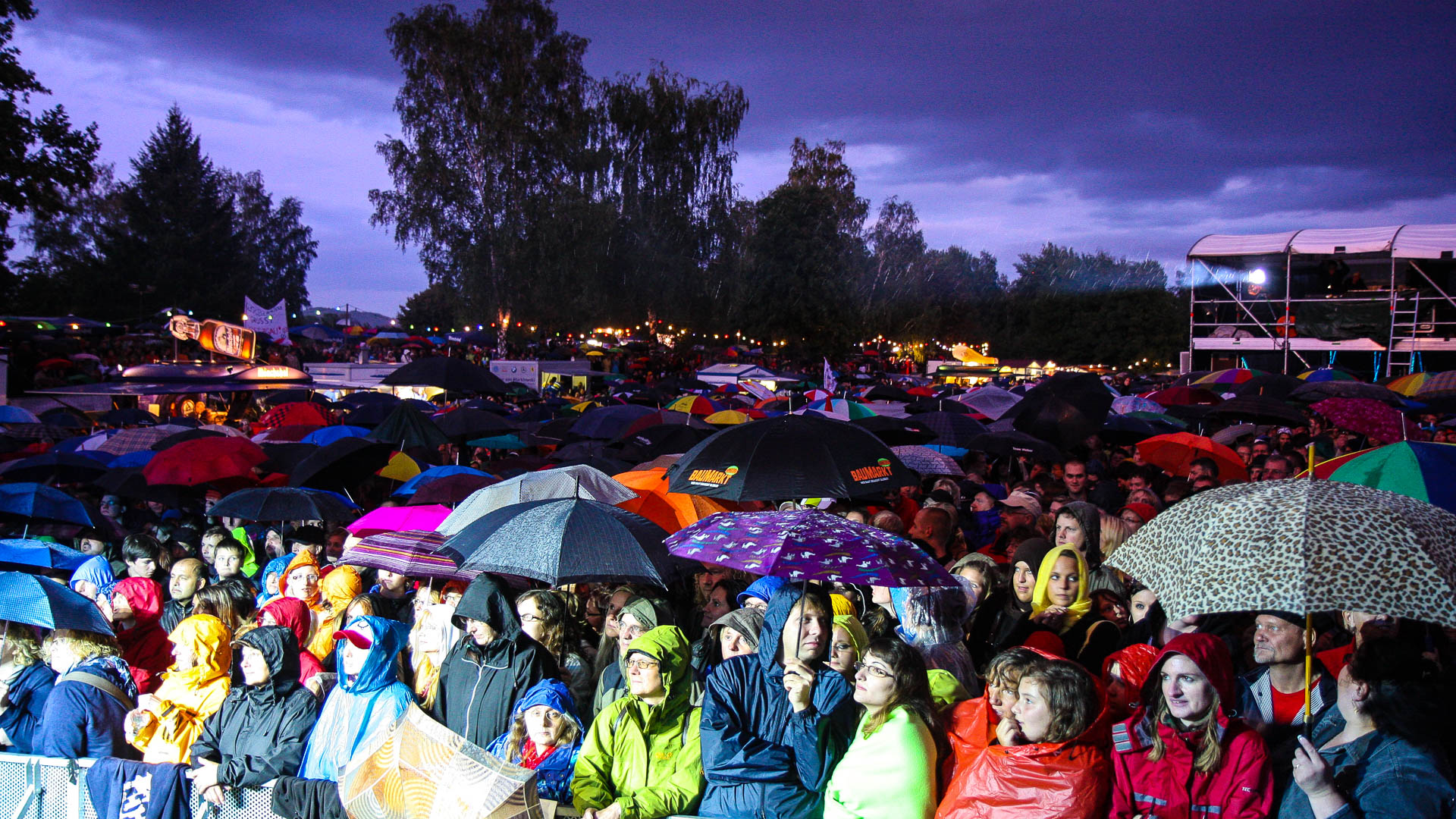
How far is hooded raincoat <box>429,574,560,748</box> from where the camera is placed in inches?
157

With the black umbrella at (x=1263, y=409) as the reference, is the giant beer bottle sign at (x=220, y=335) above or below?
above

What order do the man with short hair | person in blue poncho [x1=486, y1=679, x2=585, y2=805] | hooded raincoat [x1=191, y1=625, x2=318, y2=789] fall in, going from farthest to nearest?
the man with short hair, hooded raincoat [x1=191, y1=625, x2=318, y2=789], person in blue poncho [x1=486, y1=679, x2=585, y2=805]

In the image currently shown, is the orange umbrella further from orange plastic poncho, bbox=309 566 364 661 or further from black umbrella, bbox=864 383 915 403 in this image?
black umbrella, bbox=864 383 915 403

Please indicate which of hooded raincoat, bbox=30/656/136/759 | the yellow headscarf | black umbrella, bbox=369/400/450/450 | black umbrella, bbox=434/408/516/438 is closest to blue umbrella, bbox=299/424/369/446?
black umbrella, bbox=369/400/450/450

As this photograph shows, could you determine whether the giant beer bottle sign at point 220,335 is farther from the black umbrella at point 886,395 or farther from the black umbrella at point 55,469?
the black umbrella at point 886,395

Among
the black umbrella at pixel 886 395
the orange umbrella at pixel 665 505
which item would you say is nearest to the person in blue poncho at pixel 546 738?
the orange umbrella at pixel 665 505

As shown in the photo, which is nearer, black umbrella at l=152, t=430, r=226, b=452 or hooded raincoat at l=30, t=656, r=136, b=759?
hooded raincoat at l=30, t=656, r=136, b=759

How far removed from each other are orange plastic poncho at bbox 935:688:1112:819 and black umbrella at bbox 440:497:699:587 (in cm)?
211

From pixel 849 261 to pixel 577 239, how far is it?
1316cm

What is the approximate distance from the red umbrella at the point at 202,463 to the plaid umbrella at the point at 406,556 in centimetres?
404

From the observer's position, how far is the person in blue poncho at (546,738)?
376 centimetres

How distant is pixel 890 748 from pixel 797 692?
38cm

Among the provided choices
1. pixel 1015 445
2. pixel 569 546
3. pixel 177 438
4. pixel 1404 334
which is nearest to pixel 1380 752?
pixel 569 546

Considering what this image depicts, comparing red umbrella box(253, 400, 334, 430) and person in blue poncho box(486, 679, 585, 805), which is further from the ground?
red umbrella box(253, 400, 334, 430)
